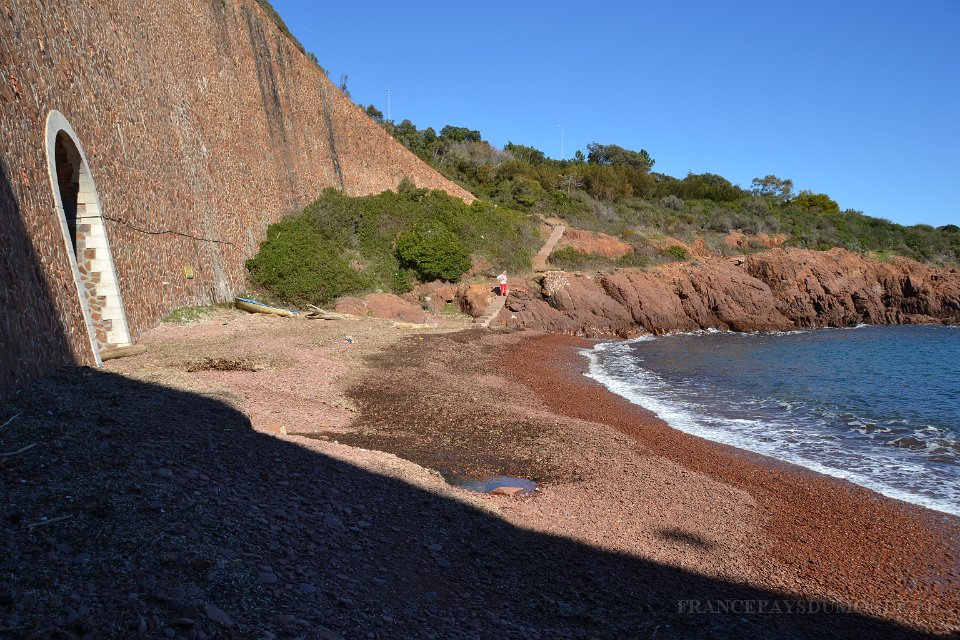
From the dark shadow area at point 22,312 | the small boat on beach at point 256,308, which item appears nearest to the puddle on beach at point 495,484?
the dark shadow area at point 22,312

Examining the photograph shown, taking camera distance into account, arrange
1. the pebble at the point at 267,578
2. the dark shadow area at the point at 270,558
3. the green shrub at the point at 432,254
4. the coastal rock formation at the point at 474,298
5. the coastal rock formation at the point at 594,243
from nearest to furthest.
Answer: the dark shadow area at the point at 270,558, the pebble at the point at 267,578, the coastal rock formation at the point at 474,298, the green shrub at the point at 432,254, the coastal rock formation at the point at 594,243

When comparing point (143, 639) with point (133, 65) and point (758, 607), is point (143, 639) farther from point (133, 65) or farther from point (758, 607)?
point (133, 65)

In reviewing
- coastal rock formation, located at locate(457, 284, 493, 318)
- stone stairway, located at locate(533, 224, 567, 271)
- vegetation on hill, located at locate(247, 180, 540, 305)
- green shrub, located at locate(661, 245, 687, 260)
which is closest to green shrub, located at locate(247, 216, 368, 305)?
vegetation on hill, located at locate(247, 180, 540, 305)

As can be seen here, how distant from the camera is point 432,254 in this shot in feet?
90.9

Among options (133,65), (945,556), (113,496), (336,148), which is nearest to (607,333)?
(336,148)

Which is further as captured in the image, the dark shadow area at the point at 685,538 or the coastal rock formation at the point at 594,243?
the coastal rock formation at the point at 594,243

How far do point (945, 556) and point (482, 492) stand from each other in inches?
190

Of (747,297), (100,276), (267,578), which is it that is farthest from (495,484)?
(747,297)

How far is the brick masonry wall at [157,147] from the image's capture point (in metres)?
8.79

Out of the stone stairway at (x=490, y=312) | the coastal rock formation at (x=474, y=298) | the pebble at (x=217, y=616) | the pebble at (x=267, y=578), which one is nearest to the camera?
the pebble at (x=217, y=616)

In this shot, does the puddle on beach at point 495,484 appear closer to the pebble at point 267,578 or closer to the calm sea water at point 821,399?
the pebble at point 267,578

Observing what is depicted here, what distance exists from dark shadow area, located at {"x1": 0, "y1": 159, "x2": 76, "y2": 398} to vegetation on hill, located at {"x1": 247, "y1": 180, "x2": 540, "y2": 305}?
14.2m

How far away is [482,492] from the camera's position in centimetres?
732

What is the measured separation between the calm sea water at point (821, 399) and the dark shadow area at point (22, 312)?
10.1 m
